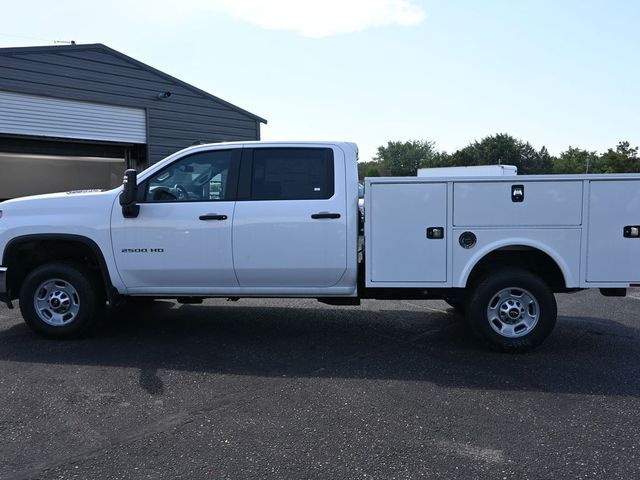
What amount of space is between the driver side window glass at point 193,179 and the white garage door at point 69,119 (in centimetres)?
996

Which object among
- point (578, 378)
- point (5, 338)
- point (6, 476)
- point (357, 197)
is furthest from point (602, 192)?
point (5, 338)

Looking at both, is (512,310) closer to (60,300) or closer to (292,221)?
(292,221)

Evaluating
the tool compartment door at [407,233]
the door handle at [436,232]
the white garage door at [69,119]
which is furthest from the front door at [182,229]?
the white garage door at [69,119]

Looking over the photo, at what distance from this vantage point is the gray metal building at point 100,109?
1328 centimetres

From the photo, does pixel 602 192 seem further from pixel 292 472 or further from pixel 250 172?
pixel 292 472

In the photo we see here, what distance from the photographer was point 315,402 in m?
4.05

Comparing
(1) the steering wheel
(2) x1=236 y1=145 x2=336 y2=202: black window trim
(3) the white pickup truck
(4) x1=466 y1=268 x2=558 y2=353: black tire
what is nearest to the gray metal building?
(3) the white pickup truck

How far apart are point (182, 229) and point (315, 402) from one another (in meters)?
2.33

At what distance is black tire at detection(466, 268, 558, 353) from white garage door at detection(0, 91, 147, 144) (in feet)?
41.6

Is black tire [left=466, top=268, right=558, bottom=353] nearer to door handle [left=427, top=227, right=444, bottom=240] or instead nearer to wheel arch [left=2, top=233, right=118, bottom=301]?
door handle [left=427, top=227, right=444, bottom=240]

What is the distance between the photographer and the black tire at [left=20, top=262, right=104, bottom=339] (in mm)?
5570

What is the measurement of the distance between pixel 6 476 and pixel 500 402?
333 cm

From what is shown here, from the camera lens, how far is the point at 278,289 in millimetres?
5426

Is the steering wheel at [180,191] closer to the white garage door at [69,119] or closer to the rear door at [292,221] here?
the rear door at [292,221]
